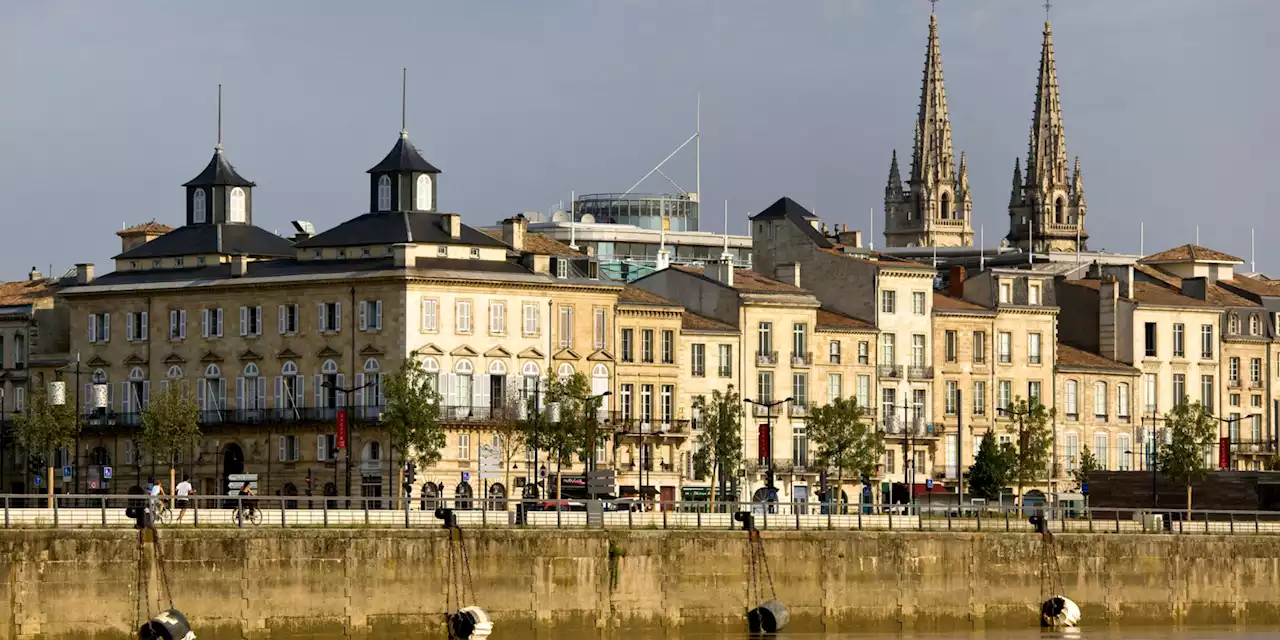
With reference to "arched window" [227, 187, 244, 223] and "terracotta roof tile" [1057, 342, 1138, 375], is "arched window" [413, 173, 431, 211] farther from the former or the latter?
"terracotta roof tile" [1057, 342, 1138, 375]

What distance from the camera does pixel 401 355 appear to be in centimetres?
12369

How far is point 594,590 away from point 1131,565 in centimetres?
2029

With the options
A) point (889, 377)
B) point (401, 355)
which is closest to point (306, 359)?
point (401, 355)

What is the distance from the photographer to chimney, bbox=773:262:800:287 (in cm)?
14312

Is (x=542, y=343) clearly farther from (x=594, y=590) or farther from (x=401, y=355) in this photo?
(x=594, y=590)

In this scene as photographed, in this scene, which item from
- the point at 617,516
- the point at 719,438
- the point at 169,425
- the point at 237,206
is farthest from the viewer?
the point at 237,206

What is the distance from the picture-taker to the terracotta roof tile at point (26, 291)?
140375 mm

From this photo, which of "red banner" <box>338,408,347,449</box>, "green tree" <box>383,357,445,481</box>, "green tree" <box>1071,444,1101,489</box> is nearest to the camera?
"green tree" <box>383,357,445,481</box>

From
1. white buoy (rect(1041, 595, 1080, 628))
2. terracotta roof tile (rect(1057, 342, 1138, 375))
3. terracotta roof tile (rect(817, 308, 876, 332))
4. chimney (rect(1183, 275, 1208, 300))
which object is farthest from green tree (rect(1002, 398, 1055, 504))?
white buoy (rect(1041, 595, 1080, 628))

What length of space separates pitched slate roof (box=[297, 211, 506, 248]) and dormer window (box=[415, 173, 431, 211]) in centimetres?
79

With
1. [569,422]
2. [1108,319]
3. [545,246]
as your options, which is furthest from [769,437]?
[1108,319]

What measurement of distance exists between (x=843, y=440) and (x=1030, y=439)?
586 inches

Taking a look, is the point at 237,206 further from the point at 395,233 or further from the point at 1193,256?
the point at 1193,256

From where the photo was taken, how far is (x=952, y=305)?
147 meters
